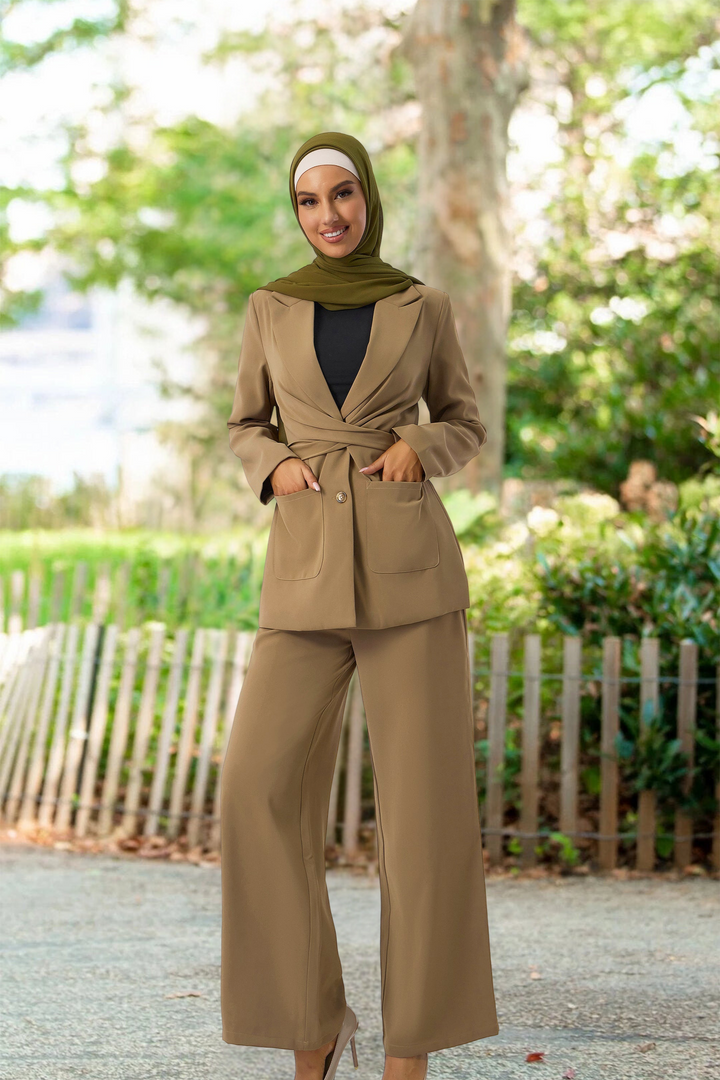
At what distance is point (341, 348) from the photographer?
250 centimetres

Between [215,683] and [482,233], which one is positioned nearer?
[215,683]

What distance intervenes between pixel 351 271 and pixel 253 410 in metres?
0.39

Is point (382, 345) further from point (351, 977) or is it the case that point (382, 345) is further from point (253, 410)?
point (351, 977)

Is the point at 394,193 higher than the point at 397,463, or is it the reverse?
the point at 394,193

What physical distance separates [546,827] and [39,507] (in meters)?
10.5

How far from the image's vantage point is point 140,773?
5.42m

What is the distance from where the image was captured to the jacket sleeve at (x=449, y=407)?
252 centimetres

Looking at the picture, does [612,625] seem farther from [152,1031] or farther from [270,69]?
[270,69]

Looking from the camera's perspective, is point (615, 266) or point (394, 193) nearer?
point (615, 266)

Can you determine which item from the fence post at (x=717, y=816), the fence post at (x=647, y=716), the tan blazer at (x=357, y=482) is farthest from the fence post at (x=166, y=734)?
the tan blazer at (x=357, y=482)

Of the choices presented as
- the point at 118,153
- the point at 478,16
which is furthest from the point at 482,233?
the point at 118,153

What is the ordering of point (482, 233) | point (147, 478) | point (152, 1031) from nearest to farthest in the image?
point (152, 1031) < point (482, 233) < point (147, 478)

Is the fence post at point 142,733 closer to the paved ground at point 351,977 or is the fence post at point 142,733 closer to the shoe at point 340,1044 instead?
the paved ground at point 351,977

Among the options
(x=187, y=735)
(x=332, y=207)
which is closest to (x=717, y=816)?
(x=187, y=735)
